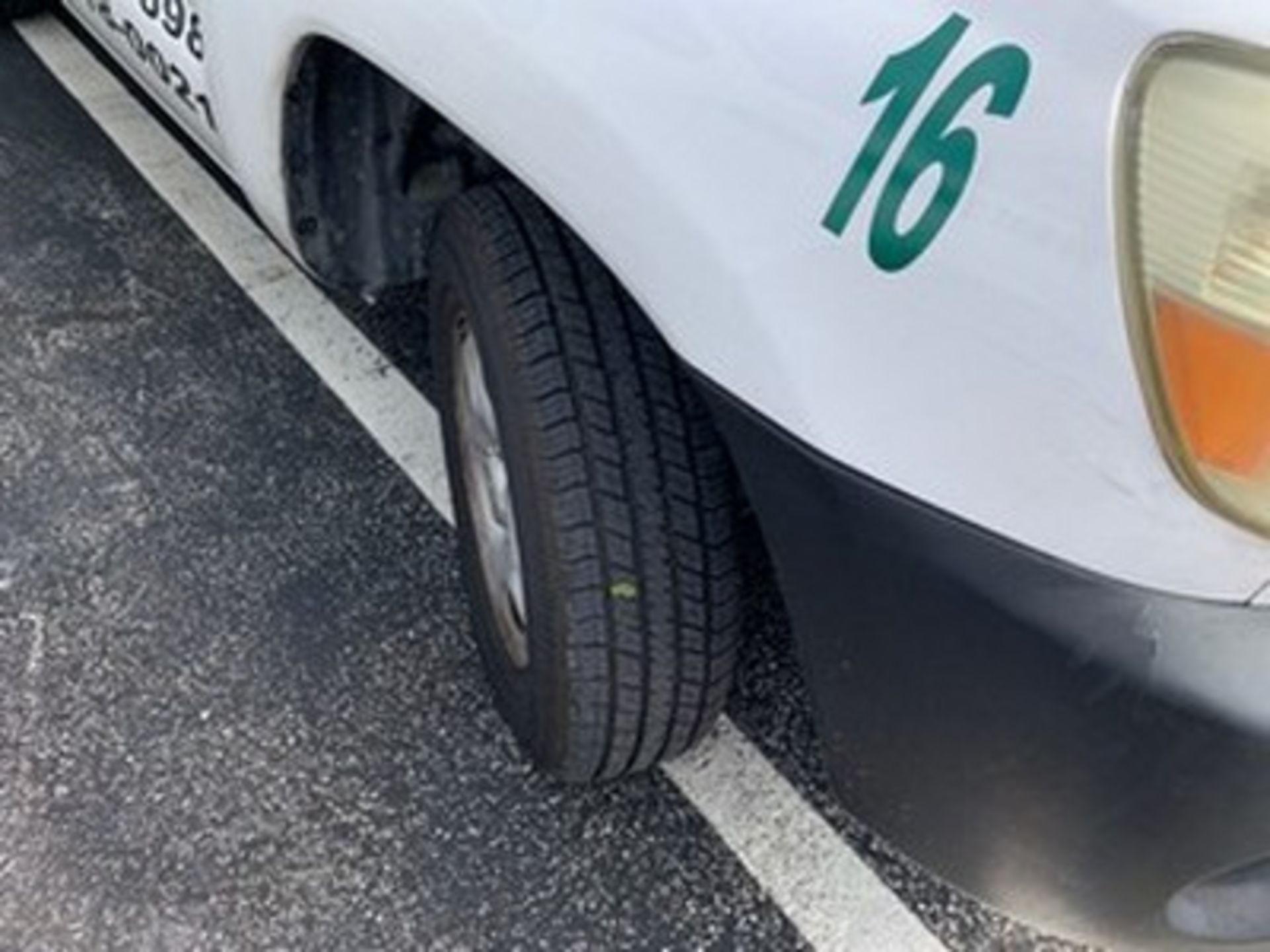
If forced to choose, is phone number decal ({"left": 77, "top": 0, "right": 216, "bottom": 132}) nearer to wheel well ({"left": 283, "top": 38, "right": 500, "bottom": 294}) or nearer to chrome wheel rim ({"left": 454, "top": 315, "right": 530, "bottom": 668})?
wheel well ({"left": 283, "top": 38, "right": 500, "bottom": 294})

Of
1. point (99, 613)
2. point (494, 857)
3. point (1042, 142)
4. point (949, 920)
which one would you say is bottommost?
point (99, 613)

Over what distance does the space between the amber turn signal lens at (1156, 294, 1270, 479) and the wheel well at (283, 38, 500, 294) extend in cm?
114

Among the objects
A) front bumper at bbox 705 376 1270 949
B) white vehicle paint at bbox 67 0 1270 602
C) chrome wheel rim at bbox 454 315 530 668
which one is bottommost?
chrome wheel rim at bbox 454 315 530 668

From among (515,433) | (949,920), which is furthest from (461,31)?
(949,920)

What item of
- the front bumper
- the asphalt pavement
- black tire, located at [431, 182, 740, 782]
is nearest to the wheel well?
black tire, located at [431, 182, 740, 782]

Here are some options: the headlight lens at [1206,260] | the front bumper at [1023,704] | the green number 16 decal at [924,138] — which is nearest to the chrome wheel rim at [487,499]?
the front bumper at [1023,704]

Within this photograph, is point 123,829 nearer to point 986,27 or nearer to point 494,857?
point 494,857

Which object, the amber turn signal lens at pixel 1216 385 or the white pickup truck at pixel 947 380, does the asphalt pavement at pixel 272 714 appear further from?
the amber turn signal lens at pixel 1216 385

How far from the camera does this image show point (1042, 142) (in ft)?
3.96

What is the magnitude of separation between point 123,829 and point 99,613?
45cm

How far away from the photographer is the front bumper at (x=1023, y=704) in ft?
4.22

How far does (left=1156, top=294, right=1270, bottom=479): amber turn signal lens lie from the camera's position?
119 centimetres

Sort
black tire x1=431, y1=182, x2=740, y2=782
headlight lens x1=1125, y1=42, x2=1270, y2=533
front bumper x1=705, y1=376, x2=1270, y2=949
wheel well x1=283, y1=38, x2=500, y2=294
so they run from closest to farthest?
headlight lens x1=1125, y1=42, x2=1270, y2=533 → front bumper x1=705, y1=376, x2=1270, y2=949 → black tire x1=431, y1=182, x2=740, y2=782 → wheel well x1=283, y1=38, x2=500, y2=294

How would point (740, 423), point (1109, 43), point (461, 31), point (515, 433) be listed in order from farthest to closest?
→ point (515, 433), point (461, 31), point (740, 423), point (1109, 43)
